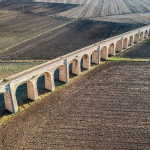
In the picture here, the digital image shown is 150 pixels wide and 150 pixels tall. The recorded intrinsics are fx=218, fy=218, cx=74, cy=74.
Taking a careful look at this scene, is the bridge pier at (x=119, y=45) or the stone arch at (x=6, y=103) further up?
the bridge pier at (x=119, y=45)

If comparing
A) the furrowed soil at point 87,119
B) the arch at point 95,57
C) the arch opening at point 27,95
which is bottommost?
the furrowed soil at point 87,119

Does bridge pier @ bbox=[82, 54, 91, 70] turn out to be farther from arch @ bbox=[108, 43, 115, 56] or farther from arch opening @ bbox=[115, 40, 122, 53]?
arch opening @ bbox=[115, 40, 122, 53]

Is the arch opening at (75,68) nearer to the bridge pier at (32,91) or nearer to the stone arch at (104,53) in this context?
the bridge pier at (32,91)

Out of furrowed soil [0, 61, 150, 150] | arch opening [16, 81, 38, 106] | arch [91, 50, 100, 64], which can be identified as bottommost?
furrowed soil [0, 61, 150, 150]

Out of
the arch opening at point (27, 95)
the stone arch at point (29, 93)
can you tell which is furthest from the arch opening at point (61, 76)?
the arch opening at point (27, 95)

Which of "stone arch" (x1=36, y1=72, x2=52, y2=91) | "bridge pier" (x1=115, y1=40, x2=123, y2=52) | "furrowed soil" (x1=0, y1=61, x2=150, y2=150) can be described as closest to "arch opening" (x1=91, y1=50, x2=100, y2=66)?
"furrowed soil" (x1=0, y1=61, x2=150, y2=150)

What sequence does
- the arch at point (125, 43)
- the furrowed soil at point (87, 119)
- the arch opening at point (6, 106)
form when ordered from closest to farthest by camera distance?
the furrowed soil at point (87, 119)
the arch opening at point (6, 106)
the arch at point (125, 43)

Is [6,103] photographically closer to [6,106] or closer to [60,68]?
[6,106]
